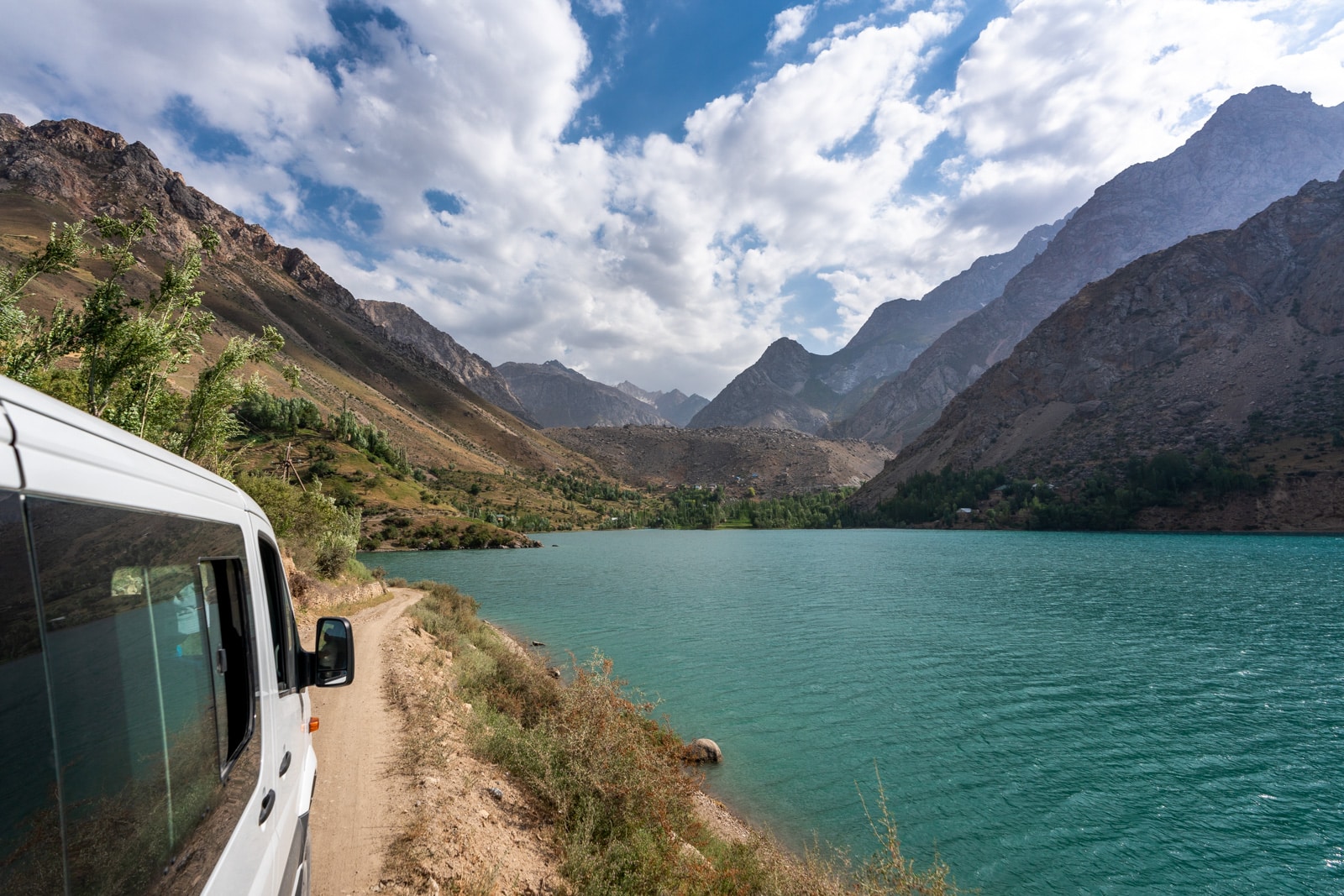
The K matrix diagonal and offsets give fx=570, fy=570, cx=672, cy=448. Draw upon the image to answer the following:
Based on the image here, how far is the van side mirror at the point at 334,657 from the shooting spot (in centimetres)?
441

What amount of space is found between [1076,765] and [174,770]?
1705 cm

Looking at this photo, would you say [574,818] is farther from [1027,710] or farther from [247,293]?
[247,293]

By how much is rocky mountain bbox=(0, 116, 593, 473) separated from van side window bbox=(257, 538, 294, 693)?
11154 cm

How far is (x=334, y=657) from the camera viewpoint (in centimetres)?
449

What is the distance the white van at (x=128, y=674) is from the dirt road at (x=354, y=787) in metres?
3.24

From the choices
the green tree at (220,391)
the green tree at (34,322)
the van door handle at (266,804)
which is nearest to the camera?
the van door handle at (266,804)

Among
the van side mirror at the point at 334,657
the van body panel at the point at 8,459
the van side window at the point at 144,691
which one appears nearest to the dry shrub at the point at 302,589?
the van side mirror at the point at 334,657

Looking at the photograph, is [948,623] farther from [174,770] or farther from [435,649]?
[174,770]

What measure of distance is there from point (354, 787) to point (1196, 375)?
149412 millimetres

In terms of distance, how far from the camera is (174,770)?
7.91ft

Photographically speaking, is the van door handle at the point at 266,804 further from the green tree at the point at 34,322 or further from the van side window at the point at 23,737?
the green tree at the point at 34,322

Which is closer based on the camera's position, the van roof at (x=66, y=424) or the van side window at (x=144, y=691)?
the van roof at (x=66, y=424)

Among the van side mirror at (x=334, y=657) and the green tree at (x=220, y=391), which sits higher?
the green tree at (x=220, y=391)

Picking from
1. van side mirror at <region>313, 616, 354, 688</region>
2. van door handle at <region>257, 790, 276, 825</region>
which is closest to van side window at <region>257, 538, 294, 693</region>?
van side mirror at <region>313, 616, 354, 688</region>
